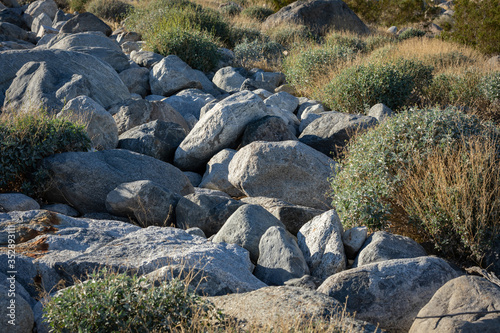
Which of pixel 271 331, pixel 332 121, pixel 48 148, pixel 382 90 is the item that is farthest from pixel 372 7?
pixel 271 331

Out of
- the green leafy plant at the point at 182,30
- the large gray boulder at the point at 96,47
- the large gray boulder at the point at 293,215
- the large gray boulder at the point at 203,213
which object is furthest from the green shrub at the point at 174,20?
the large gray boulder at the point at 293,215

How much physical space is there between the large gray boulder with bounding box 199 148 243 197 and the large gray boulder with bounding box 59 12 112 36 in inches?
434

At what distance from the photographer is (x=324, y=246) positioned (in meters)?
4.96

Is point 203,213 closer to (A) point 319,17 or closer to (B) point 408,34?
(A) point 319,17

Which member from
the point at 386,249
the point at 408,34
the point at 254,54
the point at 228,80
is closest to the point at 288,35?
the point at 254,54

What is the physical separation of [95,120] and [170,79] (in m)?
3.97

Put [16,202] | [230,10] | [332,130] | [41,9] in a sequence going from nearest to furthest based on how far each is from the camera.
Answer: [16,202] < [332,130] < [41,9] < [230,10]

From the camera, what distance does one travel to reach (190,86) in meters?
11.7

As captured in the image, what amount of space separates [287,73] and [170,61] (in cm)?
410

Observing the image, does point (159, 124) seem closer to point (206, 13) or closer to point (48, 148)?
point (48, 148)

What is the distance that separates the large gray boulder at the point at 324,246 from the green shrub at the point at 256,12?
19593 mm

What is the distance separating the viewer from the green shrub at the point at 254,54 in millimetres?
15914

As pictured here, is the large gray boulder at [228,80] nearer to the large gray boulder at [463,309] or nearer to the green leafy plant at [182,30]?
the green leafy plant at [182,30]

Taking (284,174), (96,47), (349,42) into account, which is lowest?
(349,42)
